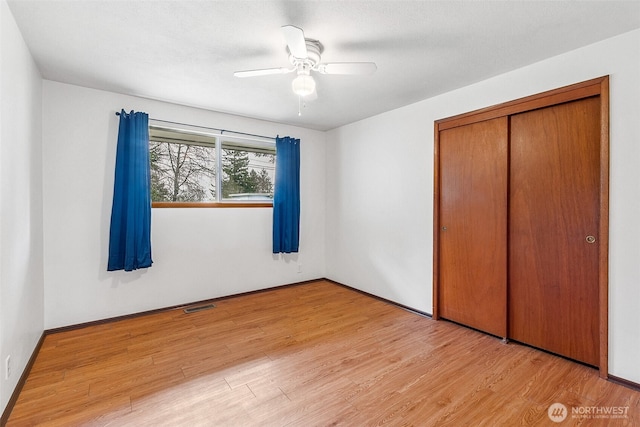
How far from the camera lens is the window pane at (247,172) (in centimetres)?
399

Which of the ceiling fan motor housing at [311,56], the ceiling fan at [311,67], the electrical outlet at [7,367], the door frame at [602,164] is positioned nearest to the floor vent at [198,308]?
the electrical outlet at [7,367]

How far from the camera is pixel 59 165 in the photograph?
2902mm

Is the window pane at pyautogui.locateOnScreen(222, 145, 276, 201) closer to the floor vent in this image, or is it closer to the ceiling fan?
the floor vent

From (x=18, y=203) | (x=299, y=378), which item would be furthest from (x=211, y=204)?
(x=299, y=378)

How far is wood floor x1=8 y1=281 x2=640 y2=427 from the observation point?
1790mm

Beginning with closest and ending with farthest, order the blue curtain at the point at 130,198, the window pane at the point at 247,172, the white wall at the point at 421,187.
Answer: the white wall at the point at 421,187, the blue curtain at the point at 130,198, the window pane at the point at 247,172

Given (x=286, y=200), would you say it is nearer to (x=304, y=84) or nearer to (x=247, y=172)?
(x=247, y=172)

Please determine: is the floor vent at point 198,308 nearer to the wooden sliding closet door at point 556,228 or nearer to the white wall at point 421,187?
the white wall at point 421,187

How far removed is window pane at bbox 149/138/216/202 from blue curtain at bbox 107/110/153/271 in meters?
0.29

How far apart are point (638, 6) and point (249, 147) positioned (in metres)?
3.78

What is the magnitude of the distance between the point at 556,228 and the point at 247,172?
11.6 ft

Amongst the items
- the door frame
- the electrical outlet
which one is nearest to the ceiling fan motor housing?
the door frame

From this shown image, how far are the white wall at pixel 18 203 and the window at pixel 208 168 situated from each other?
1.08 m

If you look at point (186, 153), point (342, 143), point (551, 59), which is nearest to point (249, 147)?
point (186, 153)
